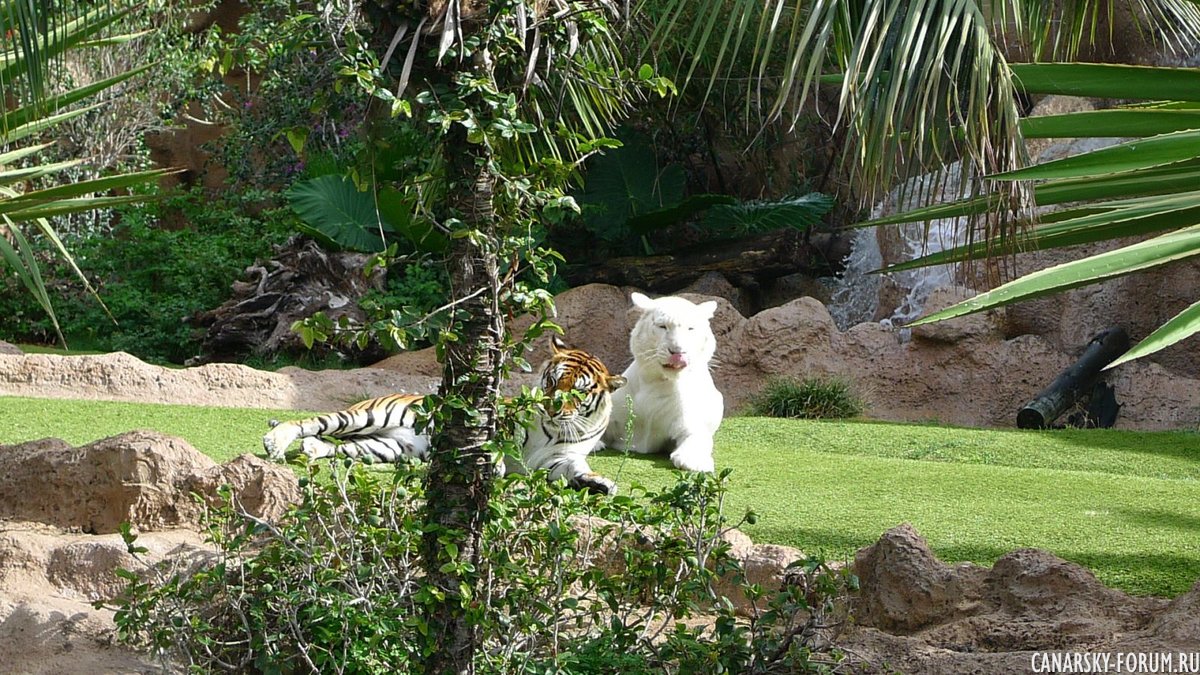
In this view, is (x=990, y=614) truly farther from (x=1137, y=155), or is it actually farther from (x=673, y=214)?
(x=673, y=214)

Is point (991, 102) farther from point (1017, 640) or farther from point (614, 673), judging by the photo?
point (614, 673)

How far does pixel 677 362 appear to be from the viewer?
6.45m

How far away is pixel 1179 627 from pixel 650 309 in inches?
139

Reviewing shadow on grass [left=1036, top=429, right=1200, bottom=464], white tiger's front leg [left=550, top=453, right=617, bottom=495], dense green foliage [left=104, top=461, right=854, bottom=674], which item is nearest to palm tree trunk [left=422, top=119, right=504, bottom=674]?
dense green foliage [left=104, top=461, right=854, bottom=674]

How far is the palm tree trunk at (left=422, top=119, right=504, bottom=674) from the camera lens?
3.25m

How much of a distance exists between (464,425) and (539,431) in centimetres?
256

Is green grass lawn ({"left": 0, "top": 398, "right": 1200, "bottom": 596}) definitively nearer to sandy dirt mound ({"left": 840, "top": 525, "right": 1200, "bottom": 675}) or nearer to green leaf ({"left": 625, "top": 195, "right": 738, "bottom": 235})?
sandy dirt mound ({"left": 840, "top": 525, "right": 1200, "bottom": 675})

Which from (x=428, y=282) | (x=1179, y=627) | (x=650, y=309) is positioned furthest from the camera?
(x=428, y=282)

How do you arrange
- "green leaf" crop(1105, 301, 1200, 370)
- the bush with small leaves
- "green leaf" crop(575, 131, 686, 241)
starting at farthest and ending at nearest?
"green leaf" crop(575, 131, 686, 241) < the bush with small leaves < "green leaf" crop(1105, 301, 1200, 370)

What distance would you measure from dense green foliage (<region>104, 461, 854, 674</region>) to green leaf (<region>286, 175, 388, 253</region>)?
9.67 m

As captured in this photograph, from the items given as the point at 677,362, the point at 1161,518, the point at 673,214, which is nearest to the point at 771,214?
the point at 673,214

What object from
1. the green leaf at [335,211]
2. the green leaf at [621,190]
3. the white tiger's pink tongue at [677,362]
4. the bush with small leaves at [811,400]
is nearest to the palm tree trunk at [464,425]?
the white tiger's pink tongue at [677,362]

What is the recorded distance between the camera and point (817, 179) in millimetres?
15781

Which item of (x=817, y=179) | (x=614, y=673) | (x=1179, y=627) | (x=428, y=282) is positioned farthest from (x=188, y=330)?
(x=1179, y=627)
